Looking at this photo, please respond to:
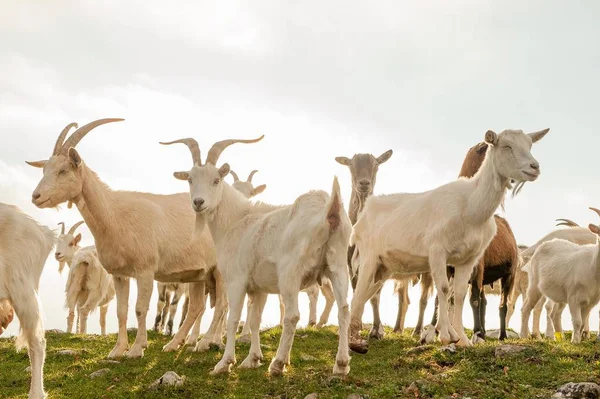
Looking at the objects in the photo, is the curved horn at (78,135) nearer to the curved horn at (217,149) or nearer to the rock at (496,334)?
the curved horn at (217,149)

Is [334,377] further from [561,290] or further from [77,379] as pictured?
[561,290]

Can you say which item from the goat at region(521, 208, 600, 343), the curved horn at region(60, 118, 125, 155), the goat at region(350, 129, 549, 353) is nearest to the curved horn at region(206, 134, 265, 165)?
the curved horn at region(60, 118, 125, 155)

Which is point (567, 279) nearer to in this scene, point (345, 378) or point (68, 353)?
point (345, 378)

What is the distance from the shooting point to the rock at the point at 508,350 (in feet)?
31.3

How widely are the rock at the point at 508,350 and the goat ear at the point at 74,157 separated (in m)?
7.02

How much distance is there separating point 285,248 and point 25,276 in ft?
10.2

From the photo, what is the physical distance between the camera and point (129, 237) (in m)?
11.8

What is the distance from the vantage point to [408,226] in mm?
11797

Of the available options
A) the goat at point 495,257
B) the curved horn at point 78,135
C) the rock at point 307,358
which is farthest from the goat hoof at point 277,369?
the curved horn at point 78,135

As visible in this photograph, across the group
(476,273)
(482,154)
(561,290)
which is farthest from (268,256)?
(561,290)

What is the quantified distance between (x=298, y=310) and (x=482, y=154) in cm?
638

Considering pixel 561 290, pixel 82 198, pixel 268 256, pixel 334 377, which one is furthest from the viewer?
pixel 561 290

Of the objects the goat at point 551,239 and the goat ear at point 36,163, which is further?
the goat at point 551,239

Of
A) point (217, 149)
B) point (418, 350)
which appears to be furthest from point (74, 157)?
point (418, 350)
